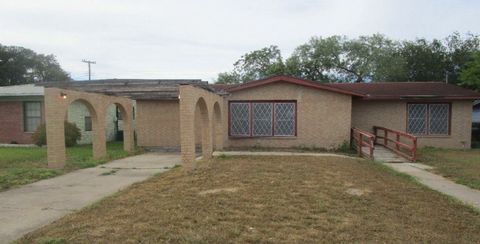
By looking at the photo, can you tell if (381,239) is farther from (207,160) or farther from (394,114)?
(394,114)

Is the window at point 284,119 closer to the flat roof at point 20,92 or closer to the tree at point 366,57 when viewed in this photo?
the flat roof at point 20,92

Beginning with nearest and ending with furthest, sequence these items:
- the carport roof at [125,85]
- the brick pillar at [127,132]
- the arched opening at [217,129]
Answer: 1. the carport roof at [125,85]
2. the arched opening at [217,129]
3. the brick pillar at [127,132]

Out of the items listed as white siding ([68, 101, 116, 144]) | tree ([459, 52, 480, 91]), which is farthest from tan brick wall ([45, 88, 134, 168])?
tree ([459, 52, 480, 91])

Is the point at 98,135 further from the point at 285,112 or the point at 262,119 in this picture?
the point at 285,112

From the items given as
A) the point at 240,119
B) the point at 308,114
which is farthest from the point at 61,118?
the point at 308,114

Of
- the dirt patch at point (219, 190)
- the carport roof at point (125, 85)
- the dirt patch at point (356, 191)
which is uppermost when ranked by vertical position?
the carport roof at point (125, 85)

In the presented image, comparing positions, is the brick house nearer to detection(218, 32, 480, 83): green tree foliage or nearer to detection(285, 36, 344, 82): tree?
detection(218, 32, 480, 83): green tree foliage

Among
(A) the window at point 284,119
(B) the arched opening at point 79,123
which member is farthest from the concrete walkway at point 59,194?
(B) the arched opening at point 79,123

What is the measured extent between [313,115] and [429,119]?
18.8 feet

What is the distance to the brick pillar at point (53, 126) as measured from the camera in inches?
441

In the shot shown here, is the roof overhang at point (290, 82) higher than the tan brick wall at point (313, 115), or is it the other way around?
the roof overhang at point (290, 82)

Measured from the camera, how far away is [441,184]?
9.18 metres

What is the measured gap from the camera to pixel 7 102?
20266 mm

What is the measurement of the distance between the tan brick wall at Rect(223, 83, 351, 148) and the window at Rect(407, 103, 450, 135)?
12.4ft
